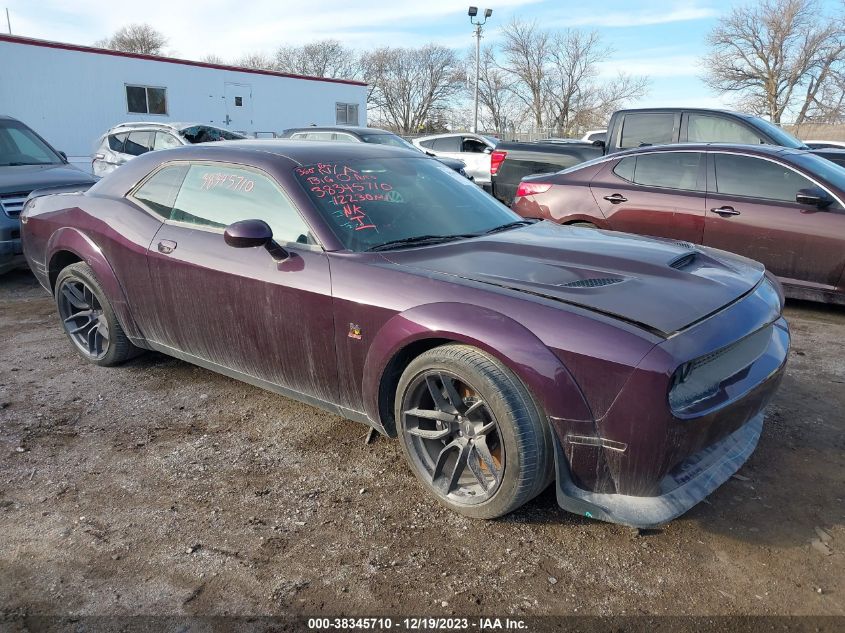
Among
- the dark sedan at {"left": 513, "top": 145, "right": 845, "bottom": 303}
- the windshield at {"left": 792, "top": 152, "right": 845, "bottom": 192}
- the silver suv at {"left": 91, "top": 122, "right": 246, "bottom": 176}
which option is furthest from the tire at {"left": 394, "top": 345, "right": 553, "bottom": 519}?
the silver suv at {"left": 91, "top": 122, "right": 246, "bottom": 176}

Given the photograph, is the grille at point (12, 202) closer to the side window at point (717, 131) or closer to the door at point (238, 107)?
the side window at point (717, 131)

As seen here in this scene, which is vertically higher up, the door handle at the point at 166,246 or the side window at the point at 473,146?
the side window at the point at 473,146

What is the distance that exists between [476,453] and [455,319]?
0.57 meters

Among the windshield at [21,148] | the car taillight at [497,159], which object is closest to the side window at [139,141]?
the windshield at [21,148]

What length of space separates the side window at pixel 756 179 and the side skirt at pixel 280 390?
4.40 m

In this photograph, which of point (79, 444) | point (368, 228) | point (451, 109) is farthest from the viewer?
point (451, 109)

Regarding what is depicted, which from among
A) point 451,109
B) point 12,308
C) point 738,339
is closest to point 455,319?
point 738,339

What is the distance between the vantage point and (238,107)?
894 inches

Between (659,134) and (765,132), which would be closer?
(765,132)

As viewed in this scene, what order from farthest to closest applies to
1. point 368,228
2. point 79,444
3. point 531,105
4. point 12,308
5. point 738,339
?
point 531,105
point 12,308
point 79,444
point 368,228
point 738,339

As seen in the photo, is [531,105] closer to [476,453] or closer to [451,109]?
[451,109]

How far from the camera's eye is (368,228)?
325cm

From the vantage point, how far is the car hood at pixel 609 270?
2525 millimetres

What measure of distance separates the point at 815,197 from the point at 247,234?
185 inches
